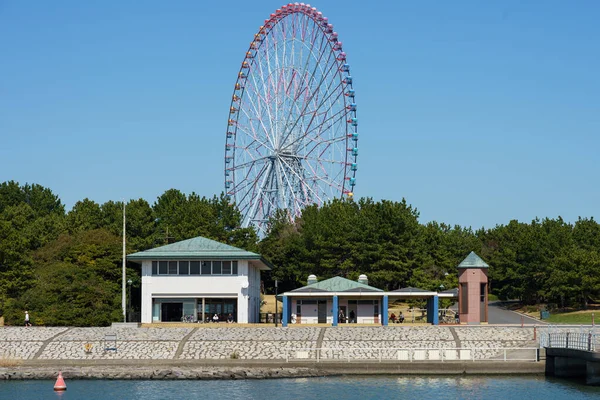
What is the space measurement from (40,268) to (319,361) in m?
33.7

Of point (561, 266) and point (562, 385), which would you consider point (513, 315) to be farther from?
point (562, 385)

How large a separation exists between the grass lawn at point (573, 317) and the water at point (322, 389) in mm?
26708

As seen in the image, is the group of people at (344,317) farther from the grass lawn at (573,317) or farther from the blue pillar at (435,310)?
the grass lawn at (573,317)

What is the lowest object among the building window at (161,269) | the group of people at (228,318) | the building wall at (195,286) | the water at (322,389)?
the water at (322,389)

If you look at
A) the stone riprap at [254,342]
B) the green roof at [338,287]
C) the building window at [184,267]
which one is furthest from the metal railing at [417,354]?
the building window at [184,267]

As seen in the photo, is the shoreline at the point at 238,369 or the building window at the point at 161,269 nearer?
the shoreline at the point at 238,369

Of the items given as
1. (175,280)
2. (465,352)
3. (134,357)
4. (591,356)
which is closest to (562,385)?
(591,356)

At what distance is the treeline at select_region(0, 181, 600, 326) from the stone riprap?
9.78m

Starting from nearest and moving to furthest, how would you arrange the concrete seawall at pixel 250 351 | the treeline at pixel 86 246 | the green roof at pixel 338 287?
1. the concrete seawall at pixel 250 351
2. the green roof at pixel 338 287
3. the treeline at pixel 86 246

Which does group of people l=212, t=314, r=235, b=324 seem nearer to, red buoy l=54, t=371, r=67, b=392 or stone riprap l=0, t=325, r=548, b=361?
stone riprap l=0, t=325, r=548, b=361

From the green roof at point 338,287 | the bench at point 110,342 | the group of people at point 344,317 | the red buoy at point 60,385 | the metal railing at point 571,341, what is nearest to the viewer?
the red buoy at point 60,385

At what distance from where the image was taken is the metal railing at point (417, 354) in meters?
53.9

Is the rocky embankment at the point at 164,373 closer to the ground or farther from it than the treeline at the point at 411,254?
closer to the ground

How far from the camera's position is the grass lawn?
7693 cm
